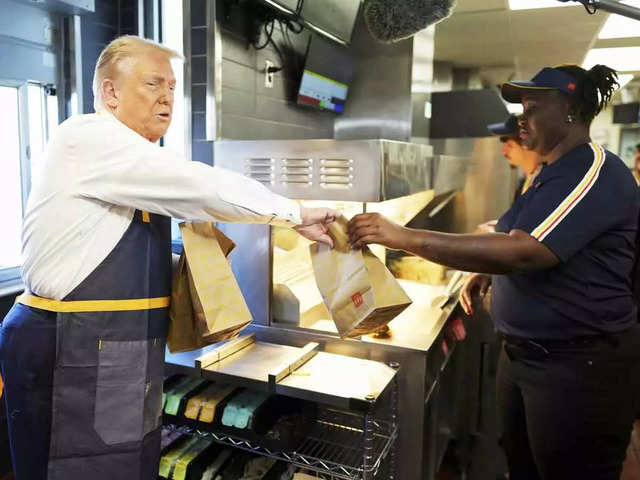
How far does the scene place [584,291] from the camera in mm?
1626

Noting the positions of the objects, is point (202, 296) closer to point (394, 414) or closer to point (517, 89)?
point (394, 414)

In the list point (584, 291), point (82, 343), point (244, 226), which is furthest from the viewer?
point (244, 226)

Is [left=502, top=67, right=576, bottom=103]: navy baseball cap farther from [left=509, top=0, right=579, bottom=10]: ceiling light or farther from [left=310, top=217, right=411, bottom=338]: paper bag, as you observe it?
[left=509, top=0, right=579, bottom=10]: ceiling light

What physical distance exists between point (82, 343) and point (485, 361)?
2157mm

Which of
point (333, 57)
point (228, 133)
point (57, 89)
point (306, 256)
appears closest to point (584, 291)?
point (306, 256)

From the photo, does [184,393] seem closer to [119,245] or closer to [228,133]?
[119,245]

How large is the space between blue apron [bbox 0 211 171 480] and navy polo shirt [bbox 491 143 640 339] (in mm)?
1117

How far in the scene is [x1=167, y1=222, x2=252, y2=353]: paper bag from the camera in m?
1.40

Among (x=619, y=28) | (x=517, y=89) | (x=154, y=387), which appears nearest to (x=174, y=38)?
(x=517, y=89)

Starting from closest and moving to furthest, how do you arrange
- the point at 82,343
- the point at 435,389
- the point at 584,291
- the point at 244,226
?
the point at 82,343 → the point at 584,291 → the point at 244,226 → the point at 435,389

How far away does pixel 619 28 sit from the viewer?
4.32 meters

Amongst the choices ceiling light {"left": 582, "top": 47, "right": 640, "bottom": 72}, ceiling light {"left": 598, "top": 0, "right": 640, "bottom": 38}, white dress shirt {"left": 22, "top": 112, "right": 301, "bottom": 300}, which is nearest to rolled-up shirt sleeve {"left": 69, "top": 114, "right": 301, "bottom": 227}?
white dress shirt {"left": 22, "top": 112, "right": 301, "bottom": 300}

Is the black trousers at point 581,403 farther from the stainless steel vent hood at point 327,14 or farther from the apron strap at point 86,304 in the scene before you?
the stainless steel vent hood at point 327,14

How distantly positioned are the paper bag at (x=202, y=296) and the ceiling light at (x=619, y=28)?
12.4 feet
